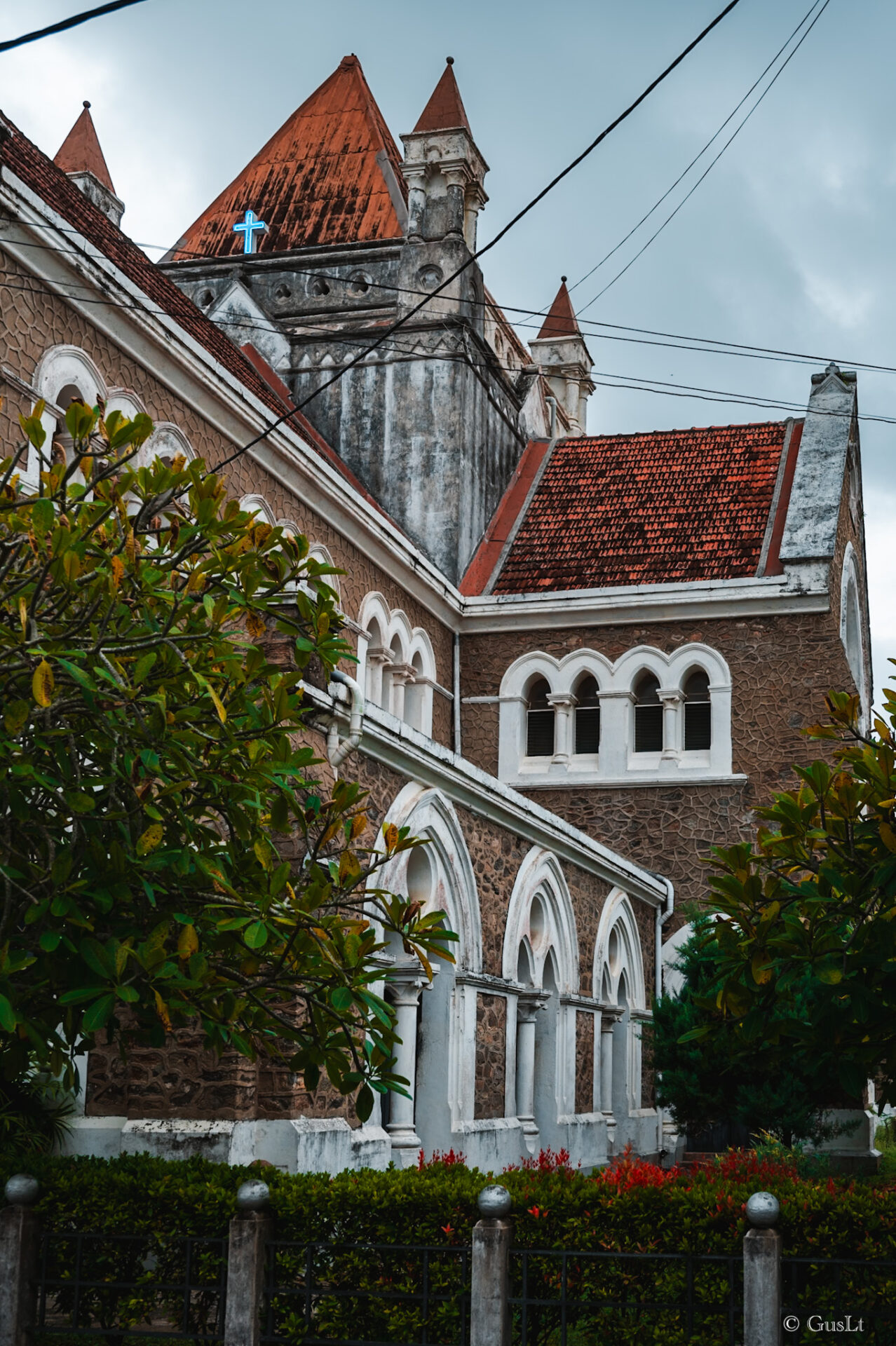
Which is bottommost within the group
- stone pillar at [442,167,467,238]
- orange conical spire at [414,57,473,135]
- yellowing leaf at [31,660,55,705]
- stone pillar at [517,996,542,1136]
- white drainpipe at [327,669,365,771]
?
stone pillar at [517,996,542,1136]

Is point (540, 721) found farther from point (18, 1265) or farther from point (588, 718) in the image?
point (18, 1265)

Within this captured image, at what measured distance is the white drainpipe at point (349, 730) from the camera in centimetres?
1107

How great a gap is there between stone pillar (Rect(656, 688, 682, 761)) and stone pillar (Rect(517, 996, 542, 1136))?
22.4 feet

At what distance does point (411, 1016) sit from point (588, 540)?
41.1ft

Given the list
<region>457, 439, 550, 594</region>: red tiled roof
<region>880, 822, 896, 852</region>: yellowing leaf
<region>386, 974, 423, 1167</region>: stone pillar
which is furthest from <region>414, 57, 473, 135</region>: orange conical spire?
<region>880, 822, 896, 852</region>: yellowing leaf

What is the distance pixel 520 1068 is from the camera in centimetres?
1541

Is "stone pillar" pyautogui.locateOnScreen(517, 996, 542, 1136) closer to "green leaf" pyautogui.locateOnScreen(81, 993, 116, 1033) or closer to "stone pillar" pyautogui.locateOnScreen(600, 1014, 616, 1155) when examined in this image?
"stone pillar" pyautogui.locateOnScreen(600, 1014, 616, 1155)

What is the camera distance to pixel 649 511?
23953mm

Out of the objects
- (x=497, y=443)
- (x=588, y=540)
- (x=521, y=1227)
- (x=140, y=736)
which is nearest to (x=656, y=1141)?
(x=588, y=540)

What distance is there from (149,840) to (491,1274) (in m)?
2.40

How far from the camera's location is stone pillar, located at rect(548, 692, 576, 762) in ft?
73.3

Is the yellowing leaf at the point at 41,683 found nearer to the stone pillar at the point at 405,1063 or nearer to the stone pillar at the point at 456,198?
the stone pillar at the point at 405,1063

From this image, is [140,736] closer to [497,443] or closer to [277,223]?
[497,443]

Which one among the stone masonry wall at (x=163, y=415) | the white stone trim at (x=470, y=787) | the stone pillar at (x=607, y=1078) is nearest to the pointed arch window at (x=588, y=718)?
the stone masonry wall at (x=163, y=415)
